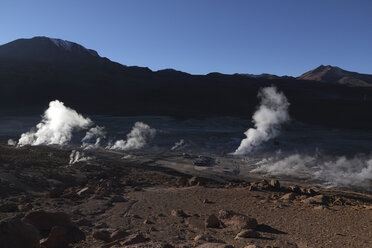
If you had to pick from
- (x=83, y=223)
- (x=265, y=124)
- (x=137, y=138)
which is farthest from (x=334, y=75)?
(x=83, y=223)

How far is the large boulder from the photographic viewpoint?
7.76m

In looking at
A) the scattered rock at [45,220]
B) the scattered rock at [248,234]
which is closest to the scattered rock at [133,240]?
the scattered rock at [45,220]

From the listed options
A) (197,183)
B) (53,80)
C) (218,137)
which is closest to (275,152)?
(218,137)

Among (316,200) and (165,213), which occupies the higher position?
(316,200)

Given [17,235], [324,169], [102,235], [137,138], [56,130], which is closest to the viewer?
[17,235]

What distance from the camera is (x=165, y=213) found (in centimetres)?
1559

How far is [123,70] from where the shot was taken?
127 meters

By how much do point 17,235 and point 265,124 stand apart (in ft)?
187

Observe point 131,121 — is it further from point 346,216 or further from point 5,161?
point 346,216

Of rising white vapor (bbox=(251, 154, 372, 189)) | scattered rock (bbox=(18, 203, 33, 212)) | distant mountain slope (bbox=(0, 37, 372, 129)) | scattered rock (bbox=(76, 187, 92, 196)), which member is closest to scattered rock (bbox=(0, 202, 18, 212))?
scattered rock (bbox=(18, 203, 33, 212))

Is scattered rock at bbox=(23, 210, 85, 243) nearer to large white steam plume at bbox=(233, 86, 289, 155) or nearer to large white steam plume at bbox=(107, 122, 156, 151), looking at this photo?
large white steam plume at bbox=(233, 86, 289, 155)

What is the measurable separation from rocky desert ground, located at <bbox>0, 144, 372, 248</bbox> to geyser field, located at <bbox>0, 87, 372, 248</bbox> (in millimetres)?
49

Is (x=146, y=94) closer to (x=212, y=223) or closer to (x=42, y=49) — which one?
(x=42, y=49)

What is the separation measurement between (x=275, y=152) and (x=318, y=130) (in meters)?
26.2
